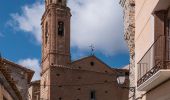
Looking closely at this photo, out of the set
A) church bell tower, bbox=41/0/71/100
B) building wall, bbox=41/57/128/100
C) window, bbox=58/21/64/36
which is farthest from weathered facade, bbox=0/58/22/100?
window, bbox=58/21/64/36

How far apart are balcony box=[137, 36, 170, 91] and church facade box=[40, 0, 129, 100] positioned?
148 feet

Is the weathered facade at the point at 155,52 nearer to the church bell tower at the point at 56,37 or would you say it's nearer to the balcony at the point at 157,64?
the balcony at the point at 157,64

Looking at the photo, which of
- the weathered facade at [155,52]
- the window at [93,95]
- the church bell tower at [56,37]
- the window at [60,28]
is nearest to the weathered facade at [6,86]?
the weathered facade at [155,52]

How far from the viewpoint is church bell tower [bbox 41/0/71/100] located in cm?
5738

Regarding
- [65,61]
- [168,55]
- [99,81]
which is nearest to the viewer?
[168,55]

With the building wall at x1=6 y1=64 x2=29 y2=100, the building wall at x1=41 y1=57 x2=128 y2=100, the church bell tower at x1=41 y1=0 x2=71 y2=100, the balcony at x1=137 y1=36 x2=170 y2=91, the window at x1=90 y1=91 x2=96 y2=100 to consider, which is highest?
the church bell tower at x1=41 y1=0 x2=71 y2=100

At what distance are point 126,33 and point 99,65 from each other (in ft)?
153

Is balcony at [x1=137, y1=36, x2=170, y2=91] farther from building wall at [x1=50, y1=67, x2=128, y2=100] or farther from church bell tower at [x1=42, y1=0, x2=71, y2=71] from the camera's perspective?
church bell tower at [x1=42, y1=0, x2=71, y2=71]

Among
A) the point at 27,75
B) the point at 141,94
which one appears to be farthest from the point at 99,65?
the point at 141,94

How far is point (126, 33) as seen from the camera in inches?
591

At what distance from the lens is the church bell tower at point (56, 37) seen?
57.4 meters

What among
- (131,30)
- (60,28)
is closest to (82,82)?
(60,28)

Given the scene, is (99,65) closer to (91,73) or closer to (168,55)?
(91,73)

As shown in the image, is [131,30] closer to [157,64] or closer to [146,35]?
[146,35]
